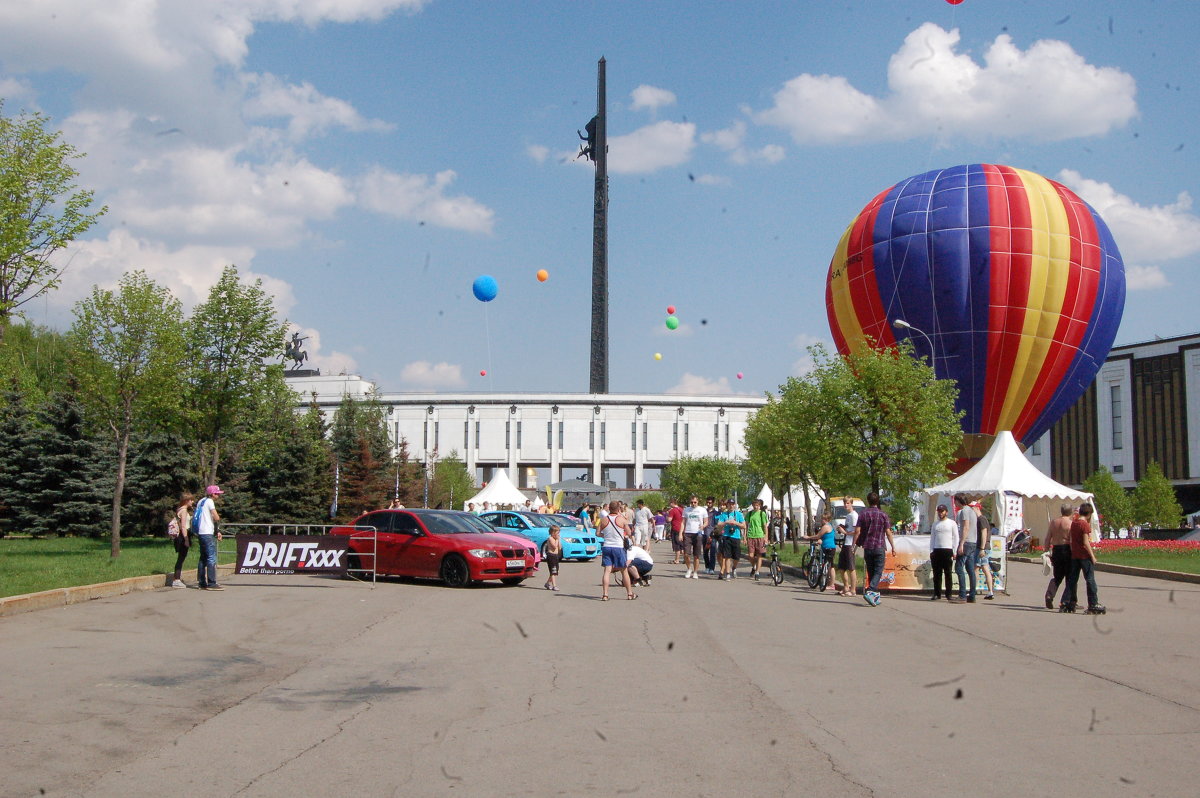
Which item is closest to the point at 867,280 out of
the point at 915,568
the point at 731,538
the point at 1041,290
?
the point at 1041,290

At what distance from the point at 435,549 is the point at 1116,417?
80.2 metres

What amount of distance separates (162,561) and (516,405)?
94331 millimetres

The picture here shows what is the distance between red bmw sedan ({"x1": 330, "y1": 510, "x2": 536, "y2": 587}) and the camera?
1878 centimetres

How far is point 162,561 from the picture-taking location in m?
24.0

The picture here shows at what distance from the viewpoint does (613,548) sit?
17.6 meters

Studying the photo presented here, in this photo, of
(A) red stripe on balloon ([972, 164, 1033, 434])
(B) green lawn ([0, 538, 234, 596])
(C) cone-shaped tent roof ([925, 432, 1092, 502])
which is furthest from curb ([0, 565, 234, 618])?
(A) red stripe on balloon ([972, 164, 1033, 434])

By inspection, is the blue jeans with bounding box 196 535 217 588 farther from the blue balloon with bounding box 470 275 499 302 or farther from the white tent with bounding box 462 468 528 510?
the white tent with bounding box 462 468 528 510

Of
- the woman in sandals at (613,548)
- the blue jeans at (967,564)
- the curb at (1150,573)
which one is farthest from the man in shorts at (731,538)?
the curb at (1150,573)

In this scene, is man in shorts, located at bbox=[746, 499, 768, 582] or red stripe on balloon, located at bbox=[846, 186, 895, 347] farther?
red stripe on balloon, located at bbox=[846, 186, 895, 347]

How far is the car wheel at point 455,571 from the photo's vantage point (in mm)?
18797

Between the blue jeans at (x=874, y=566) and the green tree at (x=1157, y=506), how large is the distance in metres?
54.9

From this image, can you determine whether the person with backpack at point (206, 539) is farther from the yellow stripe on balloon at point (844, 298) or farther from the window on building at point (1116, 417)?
the window on building at point (1116, 417)

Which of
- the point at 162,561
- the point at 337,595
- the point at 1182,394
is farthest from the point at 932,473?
the point at 1182,394

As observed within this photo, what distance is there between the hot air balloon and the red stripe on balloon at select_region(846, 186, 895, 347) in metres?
0.06
